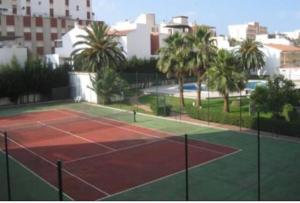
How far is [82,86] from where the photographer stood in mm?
44156

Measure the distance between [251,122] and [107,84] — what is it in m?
17.4

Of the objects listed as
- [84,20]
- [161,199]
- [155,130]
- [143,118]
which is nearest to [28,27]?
[84,20]

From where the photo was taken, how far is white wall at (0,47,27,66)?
44.1 meters

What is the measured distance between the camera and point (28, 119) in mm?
34219

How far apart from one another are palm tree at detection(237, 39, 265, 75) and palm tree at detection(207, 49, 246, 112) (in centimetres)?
2946

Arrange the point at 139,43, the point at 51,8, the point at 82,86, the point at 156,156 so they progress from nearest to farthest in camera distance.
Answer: the point at 156,156 → the point at 82,86 → the point at 139,43 → the point at 51,8

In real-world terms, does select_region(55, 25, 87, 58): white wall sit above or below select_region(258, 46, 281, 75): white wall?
above

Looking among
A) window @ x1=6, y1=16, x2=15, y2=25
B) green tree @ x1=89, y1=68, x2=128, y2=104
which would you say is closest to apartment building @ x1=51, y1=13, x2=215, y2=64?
window @ x1=6, y1=16, x2=15, y2=25

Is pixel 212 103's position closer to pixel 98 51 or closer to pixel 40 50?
pixel 98 51

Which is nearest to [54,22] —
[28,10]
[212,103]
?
[28,10]

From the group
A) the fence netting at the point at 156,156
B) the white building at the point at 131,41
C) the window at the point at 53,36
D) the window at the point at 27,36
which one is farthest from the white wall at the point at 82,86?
the window at the point at 53,36

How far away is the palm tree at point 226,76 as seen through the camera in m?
30.4

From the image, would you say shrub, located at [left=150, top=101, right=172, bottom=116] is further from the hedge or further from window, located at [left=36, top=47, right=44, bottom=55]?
window, located at [left=36, top=47, right=44, bottom=55]

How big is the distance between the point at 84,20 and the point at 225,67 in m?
61.2
